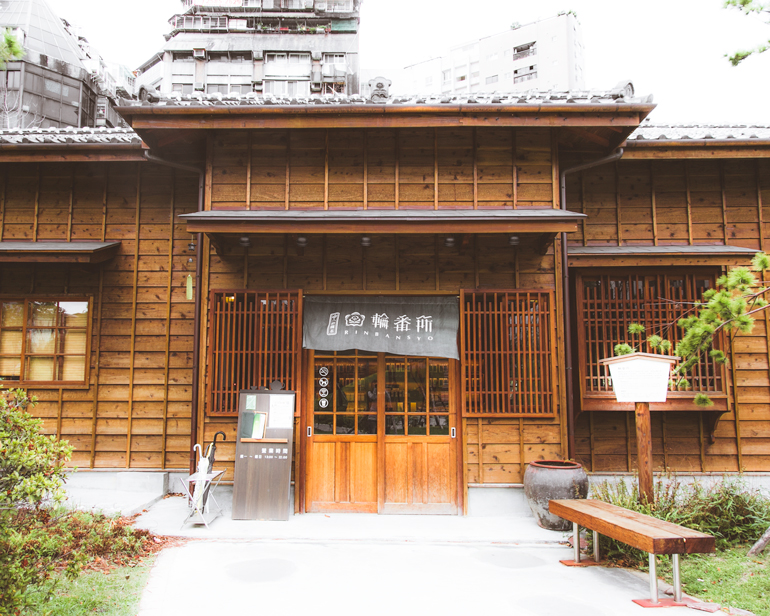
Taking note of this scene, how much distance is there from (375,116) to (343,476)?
518 cm

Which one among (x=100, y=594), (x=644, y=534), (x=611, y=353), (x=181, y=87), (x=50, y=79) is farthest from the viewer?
(x=181, y=87)

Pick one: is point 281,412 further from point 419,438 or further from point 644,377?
point 644,377

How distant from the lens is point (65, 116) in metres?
27.5

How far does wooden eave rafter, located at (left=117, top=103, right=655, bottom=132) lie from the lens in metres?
6.88

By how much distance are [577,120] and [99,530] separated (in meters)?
7.92

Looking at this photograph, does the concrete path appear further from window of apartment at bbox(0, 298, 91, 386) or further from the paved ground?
window of apartment at bbox(0, 298, 91, 386)

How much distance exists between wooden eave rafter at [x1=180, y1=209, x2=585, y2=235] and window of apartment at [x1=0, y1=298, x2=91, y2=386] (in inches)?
132

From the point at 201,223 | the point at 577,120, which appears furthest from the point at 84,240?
the point at 577,120

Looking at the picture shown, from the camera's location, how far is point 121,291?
26.9ft

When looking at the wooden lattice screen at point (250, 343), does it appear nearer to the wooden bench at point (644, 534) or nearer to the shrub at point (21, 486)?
the shrub at point (21, 486)

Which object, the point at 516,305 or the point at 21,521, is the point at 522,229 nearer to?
the point at 516,305

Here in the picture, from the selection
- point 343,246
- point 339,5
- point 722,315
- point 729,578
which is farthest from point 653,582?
point 339,5

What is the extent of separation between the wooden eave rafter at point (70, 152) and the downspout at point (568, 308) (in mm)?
6571

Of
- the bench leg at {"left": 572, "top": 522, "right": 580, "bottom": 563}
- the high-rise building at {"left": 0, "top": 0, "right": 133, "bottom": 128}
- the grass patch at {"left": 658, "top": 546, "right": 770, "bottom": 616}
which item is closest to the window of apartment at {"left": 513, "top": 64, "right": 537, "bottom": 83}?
the high-rise building at {"left": 0, "top": 0, "right": 133, "bottom": 128}
